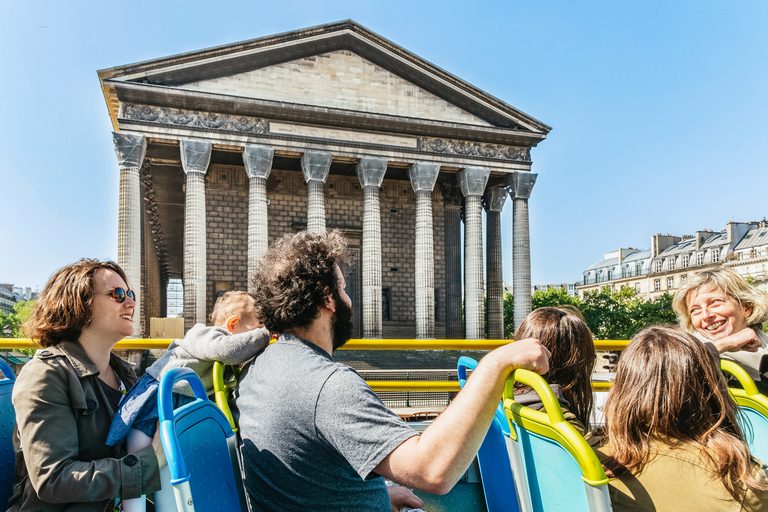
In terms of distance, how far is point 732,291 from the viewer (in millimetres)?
3422

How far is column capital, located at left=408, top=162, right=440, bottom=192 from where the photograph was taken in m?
23.7

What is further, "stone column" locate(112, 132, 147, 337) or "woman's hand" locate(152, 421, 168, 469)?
"stone column" locate(112, 132, 147, 337)

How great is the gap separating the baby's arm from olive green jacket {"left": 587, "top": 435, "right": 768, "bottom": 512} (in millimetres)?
1655

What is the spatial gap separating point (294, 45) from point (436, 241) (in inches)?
440

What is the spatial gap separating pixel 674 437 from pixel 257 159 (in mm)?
21280

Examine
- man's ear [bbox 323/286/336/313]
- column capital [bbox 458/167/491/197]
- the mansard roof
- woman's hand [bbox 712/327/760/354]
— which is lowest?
woman's hand [bbox 712/327/760/354]

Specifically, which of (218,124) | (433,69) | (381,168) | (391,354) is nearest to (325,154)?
(381,168)

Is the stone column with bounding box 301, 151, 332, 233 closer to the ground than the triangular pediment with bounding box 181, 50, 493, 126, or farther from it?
closer to the ground

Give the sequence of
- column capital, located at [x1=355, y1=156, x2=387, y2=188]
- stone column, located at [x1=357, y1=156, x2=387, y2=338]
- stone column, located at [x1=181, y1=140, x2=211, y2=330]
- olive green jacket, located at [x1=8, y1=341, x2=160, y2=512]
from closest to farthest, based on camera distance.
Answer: olive green jacket, located at [x1=8, y1=341, x2=160, y2=512] → stone column, located at [x1=181, y1=140, x2=211, y2=330] → stone column, located at [x1=357, y1=156, x2=387, y2=338] → column capital, located at [x1=355, y1=156, x2=387, y2=188]

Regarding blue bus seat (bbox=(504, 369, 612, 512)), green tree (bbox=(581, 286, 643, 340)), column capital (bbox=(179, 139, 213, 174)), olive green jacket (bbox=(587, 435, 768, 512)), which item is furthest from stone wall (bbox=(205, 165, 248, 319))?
green tree (bbox=(581, 286, 643, 340))

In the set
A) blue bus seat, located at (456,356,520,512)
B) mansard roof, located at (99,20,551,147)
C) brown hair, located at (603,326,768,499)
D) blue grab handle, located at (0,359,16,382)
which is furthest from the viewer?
mansard roof, located at (99,20,551,147)

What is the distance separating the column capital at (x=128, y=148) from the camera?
788 inches

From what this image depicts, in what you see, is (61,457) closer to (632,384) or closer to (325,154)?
(632,384)

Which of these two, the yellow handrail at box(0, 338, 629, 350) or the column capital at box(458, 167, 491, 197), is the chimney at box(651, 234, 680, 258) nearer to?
the column capital at box(458, 167, 491, 197)
